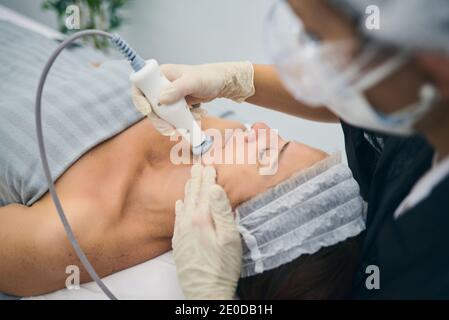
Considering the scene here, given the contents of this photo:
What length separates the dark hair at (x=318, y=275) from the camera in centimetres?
98

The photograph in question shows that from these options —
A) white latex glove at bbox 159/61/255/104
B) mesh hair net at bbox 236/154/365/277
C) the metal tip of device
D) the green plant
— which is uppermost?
the green plant

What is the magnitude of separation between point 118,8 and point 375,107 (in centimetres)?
154

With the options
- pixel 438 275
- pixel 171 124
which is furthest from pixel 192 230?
pixel 438 275

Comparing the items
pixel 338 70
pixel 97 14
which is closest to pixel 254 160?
pixel 338 70

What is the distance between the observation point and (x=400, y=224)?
0.77m

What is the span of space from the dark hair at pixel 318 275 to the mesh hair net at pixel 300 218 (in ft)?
0.06

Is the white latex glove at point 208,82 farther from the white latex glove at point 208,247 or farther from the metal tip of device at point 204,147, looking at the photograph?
the white latex glove at point 208,247

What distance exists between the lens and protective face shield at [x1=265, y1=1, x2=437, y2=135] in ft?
1.75

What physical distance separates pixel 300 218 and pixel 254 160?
22 cm

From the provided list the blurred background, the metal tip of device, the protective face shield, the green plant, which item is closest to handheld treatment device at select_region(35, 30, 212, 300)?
the metal tip of device

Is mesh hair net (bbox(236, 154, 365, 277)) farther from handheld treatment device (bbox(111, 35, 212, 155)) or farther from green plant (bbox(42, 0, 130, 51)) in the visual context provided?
green plant (bbox(42, 0, 130, 51))

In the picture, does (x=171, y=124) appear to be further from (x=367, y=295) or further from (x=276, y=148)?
Answer: (x=367, y=295)

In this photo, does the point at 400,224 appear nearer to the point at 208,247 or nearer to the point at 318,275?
the point at 318,275

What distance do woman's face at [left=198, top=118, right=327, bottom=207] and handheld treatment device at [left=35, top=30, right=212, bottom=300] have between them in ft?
0.29
